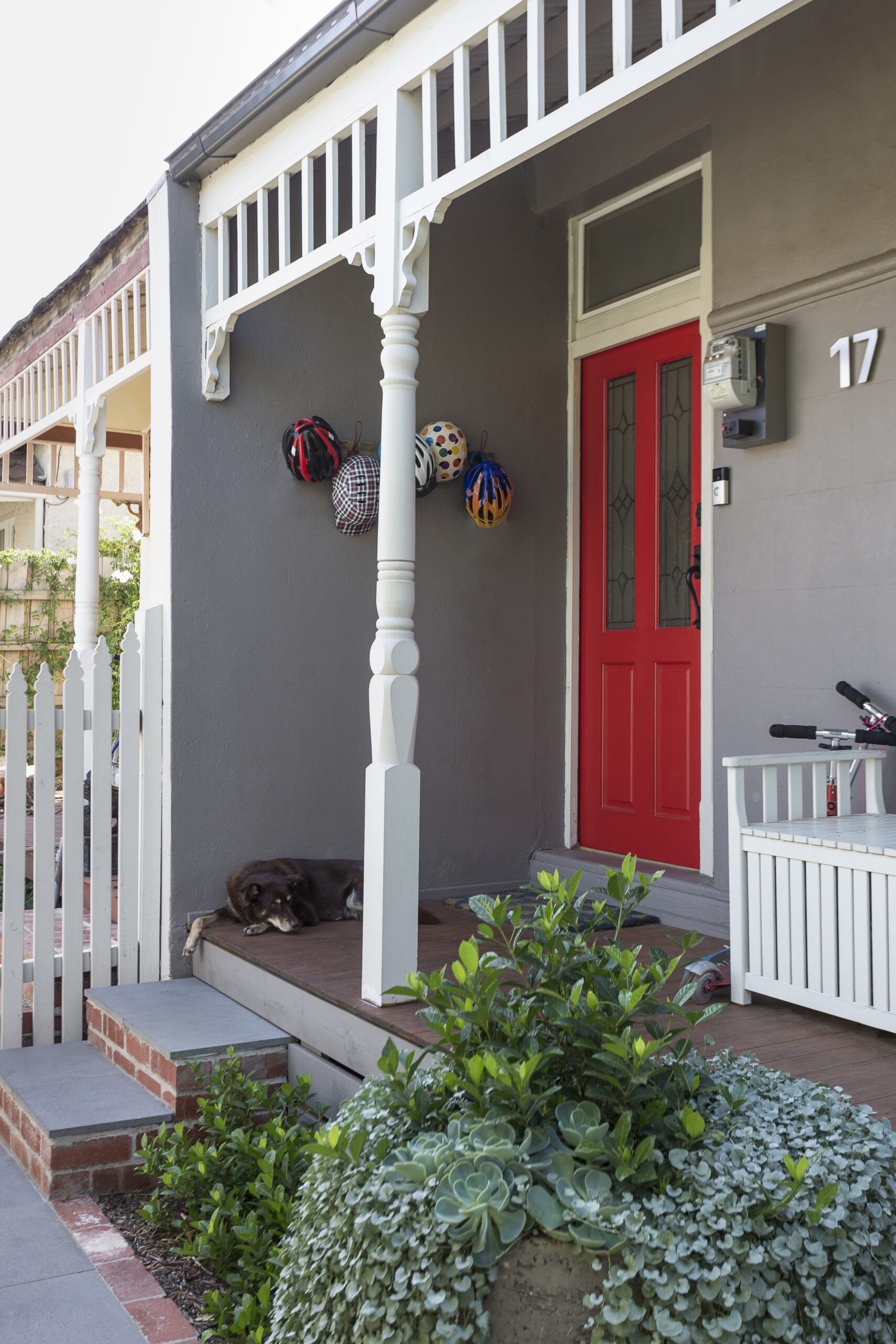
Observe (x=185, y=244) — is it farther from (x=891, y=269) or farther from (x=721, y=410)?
(x=891, y=269)

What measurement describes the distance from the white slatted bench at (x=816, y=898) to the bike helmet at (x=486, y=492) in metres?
2.21

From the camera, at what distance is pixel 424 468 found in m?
5.13

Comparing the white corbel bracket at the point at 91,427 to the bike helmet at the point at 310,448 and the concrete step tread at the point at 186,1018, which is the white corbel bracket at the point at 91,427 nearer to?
the bike helmet at the point at 310,448

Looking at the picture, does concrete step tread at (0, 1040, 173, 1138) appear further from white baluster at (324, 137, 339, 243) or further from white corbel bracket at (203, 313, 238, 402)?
white baluster at (324, 137, 339, 243)

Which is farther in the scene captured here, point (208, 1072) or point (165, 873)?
point (165, 873)

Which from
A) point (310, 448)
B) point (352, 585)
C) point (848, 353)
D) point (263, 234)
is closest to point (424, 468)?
point (310, 448)

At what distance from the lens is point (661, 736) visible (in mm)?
Result: 5281

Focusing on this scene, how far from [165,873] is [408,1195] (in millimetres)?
3148

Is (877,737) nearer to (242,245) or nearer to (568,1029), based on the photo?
(568,1029)

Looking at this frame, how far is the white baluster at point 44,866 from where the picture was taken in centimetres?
443

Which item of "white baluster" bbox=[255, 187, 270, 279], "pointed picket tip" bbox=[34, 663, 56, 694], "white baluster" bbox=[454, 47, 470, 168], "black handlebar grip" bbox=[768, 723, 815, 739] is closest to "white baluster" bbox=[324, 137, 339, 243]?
"white baluster" bbox=[255, 187, 270, 279]

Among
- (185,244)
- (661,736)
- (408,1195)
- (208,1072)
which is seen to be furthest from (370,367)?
(408,1195)

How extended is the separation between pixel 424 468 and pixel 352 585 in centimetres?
66

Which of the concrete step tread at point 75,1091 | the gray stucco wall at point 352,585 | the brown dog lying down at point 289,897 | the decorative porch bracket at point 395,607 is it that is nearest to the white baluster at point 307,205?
the decorative porch bracket at point 395,607
